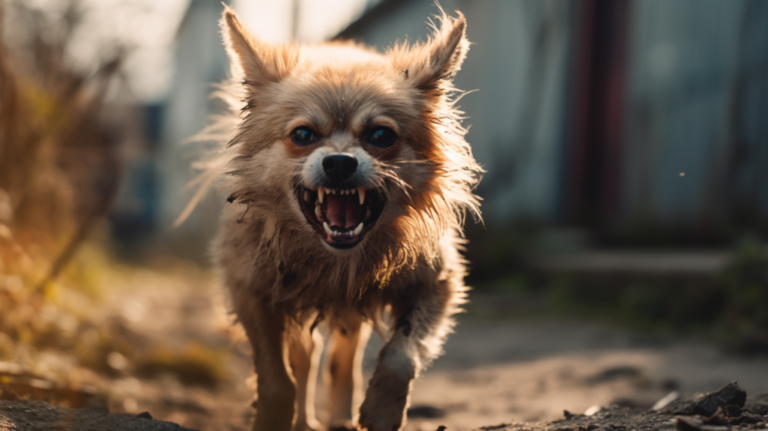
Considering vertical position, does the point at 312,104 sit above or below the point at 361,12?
below

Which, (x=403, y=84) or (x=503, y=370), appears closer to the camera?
(x=403, y=84)

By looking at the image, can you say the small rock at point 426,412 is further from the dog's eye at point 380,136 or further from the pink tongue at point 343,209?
the dog's eye at point 380,136

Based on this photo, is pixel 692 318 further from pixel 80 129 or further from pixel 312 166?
pixel 80 129

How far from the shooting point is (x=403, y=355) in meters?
2.63

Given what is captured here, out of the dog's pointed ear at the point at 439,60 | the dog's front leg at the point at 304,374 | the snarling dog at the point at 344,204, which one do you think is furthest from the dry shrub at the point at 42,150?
the dog's pointed ear at the point at 439,60

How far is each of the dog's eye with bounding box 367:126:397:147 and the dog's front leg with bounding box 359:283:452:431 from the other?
Result: 28.4 inches

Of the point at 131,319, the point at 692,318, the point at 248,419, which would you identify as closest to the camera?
the point at 248,419

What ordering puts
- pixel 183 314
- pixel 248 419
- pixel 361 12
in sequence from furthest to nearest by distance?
pixel 361 12 → pixel 183 314 → pixel 248 419

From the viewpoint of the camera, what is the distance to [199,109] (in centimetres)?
1623

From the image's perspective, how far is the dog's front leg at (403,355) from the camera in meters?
2.56

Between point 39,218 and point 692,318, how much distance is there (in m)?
5.89

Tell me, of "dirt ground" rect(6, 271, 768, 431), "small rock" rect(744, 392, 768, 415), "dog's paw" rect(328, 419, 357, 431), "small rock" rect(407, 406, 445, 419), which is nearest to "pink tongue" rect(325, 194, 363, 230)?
"dirt ground" rect(6, 271, 768, 431)

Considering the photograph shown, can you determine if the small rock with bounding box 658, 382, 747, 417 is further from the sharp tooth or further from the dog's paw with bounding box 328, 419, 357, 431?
the dog's paw with bounding box 328, 419, 357, 431

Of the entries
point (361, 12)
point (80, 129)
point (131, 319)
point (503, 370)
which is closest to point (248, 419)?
point (503, 370)
